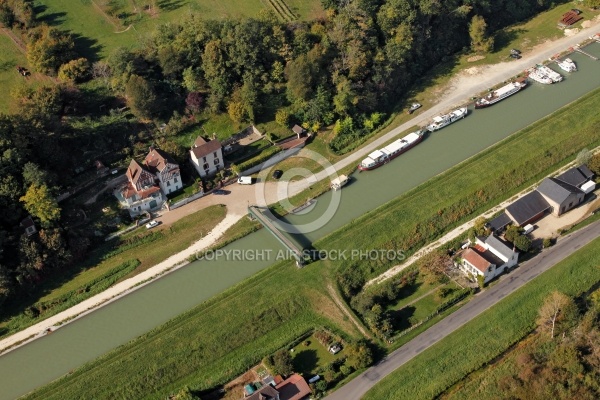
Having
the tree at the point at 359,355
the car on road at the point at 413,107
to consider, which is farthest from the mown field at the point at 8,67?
the tree at the point at 359,355

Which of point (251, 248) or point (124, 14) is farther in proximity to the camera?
point (124, 14)

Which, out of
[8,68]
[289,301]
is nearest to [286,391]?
[289,301]

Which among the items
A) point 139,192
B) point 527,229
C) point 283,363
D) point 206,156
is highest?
point 206,156

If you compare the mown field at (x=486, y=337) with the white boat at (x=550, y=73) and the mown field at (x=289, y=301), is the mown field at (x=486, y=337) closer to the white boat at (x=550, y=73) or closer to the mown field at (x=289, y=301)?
the mown field at (x=289, y=301)

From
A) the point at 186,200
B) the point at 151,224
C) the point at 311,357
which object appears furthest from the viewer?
the point at 186,200

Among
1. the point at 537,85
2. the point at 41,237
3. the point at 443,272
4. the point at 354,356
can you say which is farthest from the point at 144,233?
the point at 537,85

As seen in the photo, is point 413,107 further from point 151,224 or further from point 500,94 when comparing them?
point 151,224
